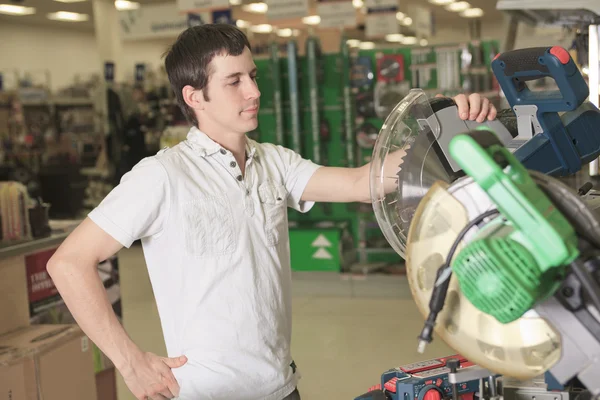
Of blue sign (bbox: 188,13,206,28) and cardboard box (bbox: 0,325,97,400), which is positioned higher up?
blue sign (bbox: 188,13,206,28)

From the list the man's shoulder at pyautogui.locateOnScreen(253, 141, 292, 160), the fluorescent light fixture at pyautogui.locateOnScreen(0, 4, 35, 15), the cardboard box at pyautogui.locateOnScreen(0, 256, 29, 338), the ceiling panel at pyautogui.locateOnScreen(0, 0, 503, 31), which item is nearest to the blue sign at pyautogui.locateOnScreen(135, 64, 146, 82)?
the ceiling panel at pyautogui.locateOnScreen(0, 0, 503, 31)

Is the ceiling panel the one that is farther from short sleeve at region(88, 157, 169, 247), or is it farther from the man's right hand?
the man's right hand

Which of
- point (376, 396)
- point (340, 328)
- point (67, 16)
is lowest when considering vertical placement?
point (340, 328)

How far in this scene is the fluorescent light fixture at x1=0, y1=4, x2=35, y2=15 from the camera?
13845 mm

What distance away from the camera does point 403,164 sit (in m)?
1.52

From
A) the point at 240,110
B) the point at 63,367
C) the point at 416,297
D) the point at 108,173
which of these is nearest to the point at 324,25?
the point at 108,173

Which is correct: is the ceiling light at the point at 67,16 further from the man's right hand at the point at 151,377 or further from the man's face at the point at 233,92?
the man's right hand at the point at 151,377

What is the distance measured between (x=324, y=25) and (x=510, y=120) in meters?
7.89

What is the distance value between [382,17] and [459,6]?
330 inches

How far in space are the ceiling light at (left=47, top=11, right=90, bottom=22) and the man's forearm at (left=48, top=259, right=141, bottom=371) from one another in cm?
1449

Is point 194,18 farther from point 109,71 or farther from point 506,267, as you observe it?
point 506,267

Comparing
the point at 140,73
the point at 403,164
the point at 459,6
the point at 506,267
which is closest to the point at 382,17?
the point at 140,73

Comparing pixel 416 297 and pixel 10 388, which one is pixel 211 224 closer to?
pixel 416 297

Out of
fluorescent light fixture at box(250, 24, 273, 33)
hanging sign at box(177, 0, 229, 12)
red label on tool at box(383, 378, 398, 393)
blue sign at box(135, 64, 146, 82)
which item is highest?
fluorescent light fixture at box(250, 24, 273, 33)
